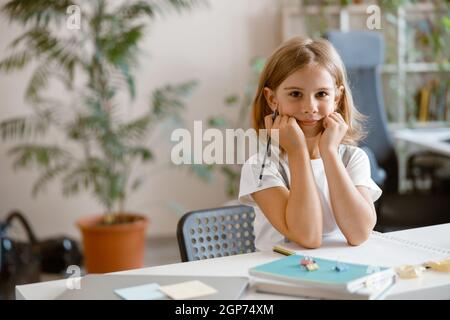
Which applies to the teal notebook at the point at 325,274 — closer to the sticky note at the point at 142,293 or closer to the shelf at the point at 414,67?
the sticky note at the point at 142,293

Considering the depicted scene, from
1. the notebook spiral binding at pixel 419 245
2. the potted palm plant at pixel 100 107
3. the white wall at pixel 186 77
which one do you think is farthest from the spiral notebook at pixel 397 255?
the white wall at pixel 186 77

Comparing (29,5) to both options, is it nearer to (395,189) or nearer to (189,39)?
(189,39)

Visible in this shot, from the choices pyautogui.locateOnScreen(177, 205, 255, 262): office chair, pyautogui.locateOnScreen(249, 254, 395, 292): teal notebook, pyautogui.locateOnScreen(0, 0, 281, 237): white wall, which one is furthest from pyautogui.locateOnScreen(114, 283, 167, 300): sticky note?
pyautogui.locateOnScreen(0, 0, 281, 237): white wall

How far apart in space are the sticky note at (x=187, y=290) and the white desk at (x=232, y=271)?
0.07 m

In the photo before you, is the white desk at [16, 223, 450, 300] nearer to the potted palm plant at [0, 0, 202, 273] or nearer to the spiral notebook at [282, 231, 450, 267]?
the spiral notebook at [282, 231, 450, 267]

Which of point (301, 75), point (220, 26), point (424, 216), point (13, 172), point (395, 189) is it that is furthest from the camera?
point (220, 26)

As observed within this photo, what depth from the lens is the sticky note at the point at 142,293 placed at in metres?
1.12

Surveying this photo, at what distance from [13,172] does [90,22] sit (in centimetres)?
116

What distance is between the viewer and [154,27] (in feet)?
13.3

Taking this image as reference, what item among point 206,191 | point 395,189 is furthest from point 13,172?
point 395,189

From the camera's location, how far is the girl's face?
156cm

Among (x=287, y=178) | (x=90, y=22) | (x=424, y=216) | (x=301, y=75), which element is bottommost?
(x=424, y=216)

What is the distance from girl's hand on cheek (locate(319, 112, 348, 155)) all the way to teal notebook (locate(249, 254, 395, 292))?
33 cm

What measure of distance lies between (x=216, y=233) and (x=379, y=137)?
6.26 feet
